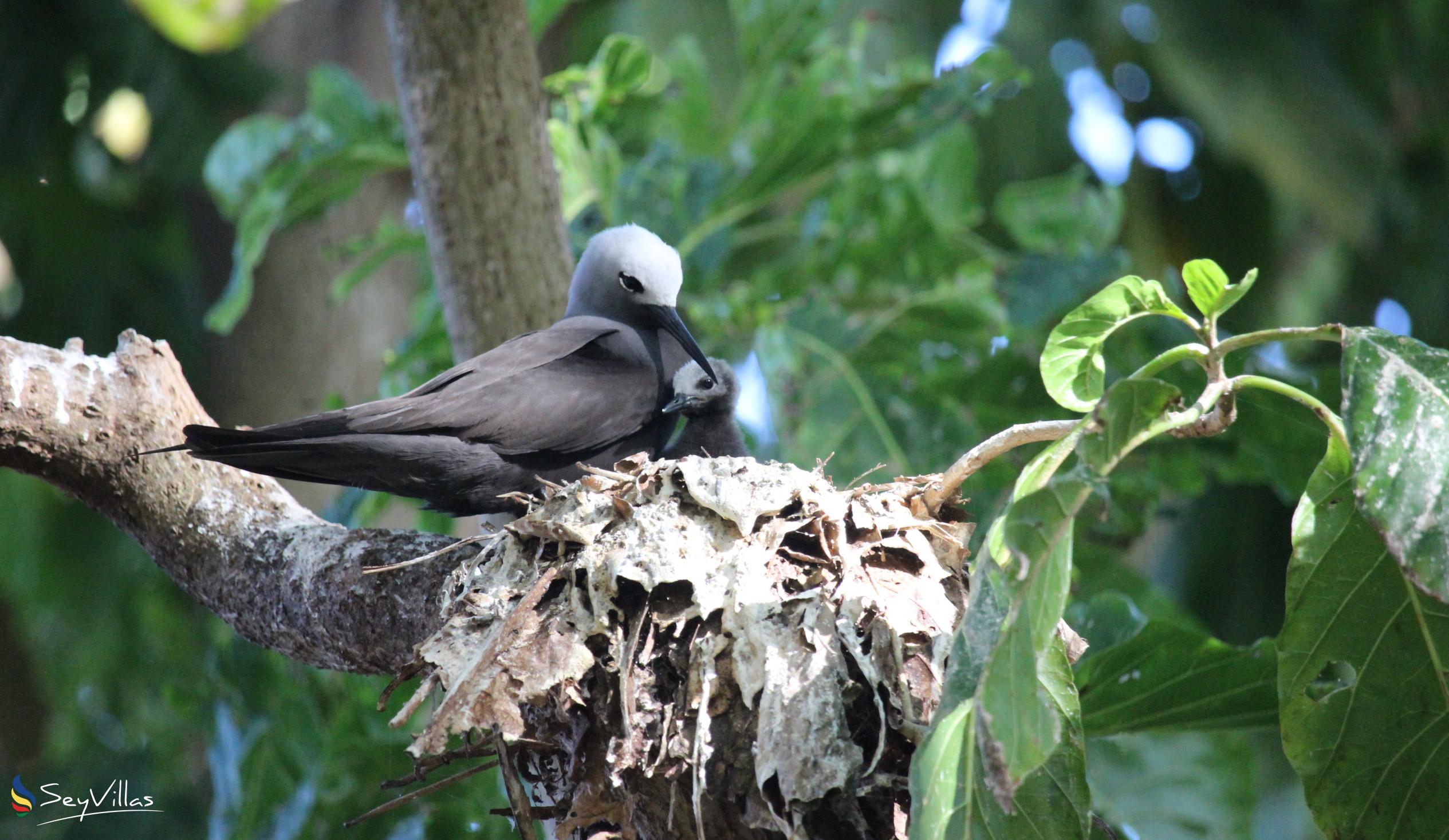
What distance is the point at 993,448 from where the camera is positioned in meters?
2.28

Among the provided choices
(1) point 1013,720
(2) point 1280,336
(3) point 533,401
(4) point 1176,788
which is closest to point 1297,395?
(2) point 1280,336

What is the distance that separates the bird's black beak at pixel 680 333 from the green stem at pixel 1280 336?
2.29 metres

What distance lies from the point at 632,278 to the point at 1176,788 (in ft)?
8.98

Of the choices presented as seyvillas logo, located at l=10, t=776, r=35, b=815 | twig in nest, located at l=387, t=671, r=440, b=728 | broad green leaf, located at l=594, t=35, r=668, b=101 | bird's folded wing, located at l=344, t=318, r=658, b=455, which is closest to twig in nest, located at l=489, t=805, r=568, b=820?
twig in nest, located at l=387, t=671, r=440, b=728

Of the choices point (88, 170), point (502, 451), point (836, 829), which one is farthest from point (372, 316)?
point (836, 829)

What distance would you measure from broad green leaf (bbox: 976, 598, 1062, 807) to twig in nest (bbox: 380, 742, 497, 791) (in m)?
1.04

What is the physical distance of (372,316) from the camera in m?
7.03

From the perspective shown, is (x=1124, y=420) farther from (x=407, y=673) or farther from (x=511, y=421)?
(x=511, y=421)

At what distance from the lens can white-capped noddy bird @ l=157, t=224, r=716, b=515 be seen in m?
3.05

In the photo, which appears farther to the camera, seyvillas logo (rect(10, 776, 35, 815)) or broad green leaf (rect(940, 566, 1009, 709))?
seyvillas logo (rect(10, 776, 35, 815))

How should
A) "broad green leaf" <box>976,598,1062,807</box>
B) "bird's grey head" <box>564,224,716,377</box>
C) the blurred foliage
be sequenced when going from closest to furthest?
"broad green leaf" <box>976,598,1062,807</box> < "bird's grey head" <box>564,224,716,377</box> < the blurred foliage

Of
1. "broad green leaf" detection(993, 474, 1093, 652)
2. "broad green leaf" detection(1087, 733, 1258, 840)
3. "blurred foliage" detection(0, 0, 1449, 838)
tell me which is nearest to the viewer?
"broad green leaf" detection(993, 474, 1093, 652)

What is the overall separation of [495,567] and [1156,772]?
2.87m

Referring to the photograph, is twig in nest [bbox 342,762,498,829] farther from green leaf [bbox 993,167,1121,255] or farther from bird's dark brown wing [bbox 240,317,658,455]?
green leaf [bbox 993,167,1121,255]
